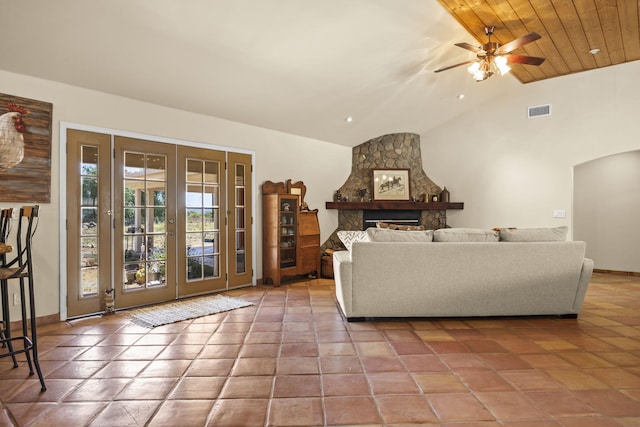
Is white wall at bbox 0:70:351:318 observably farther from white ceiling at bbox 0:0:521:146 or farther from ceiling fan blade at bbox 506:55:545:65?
ceiling fan blade at bbox 506:55:545:65

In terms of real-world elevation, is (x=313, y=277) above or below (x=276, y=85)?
below

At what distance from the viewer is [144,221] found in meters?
4.45

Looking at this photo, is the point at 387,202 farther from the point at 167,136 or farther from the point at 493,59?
the point at 167,136

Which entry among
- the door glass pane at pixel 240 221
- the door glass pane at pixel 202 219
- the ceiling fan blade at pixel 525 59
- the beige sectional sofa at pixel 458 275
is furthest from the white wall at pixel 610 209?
the door glass pane at pixel 202 219

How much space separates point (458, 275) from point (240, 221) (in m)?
3.21

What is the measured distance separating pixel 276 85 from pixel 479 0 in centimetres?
248

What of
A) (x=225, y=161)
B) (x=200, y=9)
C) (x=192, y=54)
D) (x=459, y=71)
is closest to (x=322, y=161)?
(x=225, y=161)

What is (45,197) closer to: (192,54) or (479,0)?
(192,54)

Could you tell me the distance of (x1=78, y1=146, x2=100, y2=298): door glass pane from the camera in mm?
3967

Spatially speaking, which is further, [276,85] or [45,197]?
[276,85]

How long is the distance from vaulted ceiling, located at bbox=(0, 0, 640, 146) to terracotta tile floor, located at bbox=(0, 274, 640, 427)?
8.55ft

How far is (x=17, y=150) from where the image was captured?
348cm

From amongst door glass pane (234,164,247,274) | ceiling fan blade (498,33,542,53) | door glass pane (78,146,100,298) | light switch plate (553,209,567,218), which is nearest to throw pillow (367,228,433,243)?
ceiling fan blade (498,33,542,53)

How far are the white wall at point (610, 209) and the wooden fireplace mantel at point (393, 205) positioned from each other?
7.21 ft
